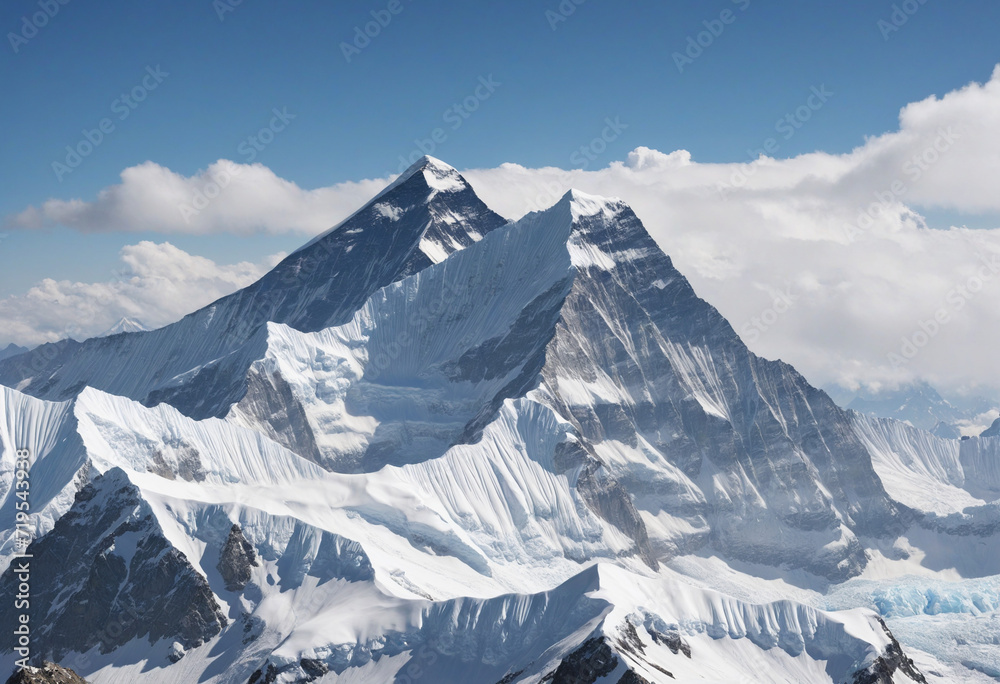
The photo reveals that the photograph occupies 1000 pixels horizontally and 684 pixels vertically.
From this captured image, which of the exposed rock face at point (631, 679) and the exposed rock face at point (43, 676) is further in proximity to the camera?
the exposed rock face at point (631, 679)

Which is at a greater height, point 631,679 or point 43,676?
point 43,676

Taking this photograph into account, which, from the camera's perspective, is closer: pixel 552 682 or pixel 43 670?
pixel 43 670

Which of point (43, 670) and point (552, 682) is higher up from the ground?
point (43, 670)

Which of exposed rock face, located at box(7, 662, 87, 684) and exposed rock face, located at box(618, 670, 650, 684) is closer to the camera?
exposed rock face, located at box(7, 662, 87, 684)

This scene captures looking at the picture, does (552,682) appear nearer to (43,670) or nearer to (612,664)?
(612,664)

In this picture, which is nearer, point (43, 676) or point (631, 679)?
point (43, 676)

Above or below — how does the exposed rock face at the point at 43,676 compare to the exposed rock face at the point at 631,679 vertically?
above

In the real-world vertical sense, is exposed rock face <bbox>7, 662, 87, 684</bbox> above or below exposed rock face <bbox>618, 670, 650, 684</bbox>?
above

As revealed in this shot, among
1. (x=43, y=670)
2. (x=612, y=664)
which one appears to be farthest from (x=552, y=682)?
(x=43, y=670)
